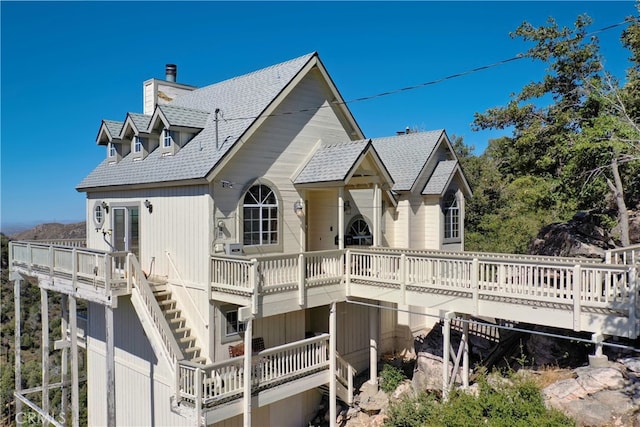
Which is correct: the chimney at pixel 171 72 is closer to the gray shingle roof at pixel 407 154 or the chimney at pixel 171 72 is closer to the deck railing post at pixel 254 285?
the gray shingle roof at pixel 407 154

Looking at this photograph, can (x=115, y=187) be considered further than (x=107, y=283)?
Yes

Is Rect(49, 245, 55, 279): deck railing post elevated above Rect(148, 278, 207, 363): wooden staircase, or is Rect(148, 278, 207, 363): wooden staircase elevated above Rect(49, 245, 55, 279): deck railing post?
Rect(49, 245, 55, 279): deck railing post

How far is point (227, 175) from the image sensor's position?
12.6m

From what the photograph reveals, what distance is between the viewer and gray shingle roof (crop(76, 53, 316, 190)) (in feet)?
42.0

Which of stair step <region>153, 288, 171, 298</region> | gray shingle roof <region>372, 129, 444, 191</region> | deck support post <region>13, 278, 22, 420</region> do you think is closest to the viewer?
stair step <region>153, 288, 171, 298</region>

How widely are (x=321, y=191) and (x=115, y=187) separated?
710 centimetres

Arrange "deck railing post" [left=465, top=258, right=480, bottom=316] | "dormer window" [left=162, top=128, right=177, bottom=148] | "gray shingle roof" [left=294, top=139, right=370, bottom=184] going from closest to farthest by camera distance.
→ "deck railing post" [left=465, top=258, right=480, bottom=316] → "gray shingle roof" [left=294, top=139, right=370, bottom=184] → "dormer window" [left=162, top=128, right=177, bottom=148]

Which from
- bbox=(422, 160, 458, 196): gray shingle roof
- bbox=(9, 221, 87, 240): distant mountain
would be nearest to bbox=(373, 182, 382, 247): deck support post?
bbox=(422, 160, 458, 196): gray shingle roof

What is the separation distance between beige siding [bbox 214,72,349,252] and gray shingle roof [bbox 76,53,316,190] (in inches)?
20.3

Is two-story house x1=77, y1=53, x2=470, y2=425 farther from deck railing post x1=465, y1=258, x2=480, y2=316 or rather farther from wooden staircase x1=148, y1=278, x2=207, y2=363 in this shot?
deck railing post x1=465, y1=258, x2=480, y2=316

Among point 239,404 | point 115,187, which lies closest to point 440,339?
point 239,404

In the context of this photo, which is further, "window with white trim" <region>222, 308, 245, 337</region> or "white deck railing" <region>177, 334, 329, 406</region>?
"window with white trim" <region>222, 308, 245, 337</region>

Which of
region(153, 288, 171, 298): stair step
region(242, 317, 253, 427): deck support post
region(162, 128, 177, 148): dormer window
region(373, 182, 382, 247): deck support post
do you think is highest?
region(162, 128, 177, 148): dormer window

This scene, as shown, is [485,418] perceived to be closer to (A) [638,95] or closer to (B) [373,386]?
(B) [373,386]
